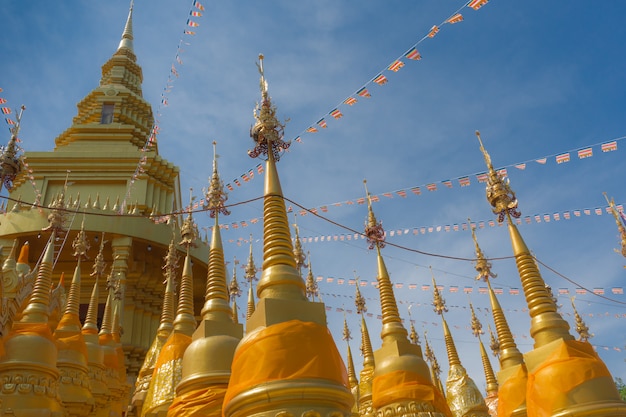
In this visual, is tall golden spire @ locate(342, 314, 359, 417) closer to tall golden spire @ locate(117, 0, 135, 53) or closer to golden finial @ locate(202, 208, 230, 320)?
golden finial @ locate(202, 208, 230, 320)

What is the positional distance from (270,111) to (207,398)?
5.39 m

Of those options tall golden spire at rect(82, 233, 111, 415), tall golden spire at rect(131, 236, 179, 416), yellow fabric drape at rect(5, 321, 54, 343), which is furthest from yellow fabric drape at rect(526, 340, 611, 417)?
tall golden spire at rect(82, 233, 111, 415)

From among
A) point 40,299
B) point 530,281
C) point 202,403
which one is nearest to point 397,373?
point 530,281

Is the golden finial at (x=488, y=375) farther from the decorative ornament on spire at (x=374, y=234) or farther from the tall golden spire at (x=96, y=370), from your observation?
the tall golden spire at (x=96, y=370)

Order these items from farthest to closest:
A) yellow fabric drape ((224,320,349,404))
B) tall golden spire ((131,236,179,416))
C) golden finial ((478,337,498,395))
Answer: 1. golden finial ((478,337,498,395))
2. tall golden spire ((131,236,179,416))
3. yellow fabric drape ((224,320,349,404))

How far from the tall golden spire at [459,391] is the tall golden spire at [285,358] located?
13511 mm

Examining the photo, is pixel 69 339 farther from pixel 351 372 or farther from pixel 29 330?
pixel 351 372

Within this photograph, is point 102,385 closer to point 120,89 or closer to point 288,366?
point 288,366

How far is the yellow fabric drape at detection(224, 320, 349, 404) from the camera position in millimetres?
6578

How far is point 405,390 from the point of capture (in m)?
11.5

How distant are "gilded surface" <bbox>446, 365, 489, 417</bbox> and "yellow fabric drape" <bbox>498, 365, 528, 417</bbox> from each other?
5500mm

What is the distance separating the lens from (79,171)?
118 feet

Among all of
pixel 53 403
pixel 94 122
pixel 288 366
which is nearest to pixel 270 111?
pixel 288 366

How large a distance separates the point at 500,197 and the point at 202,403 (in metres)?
8.29
